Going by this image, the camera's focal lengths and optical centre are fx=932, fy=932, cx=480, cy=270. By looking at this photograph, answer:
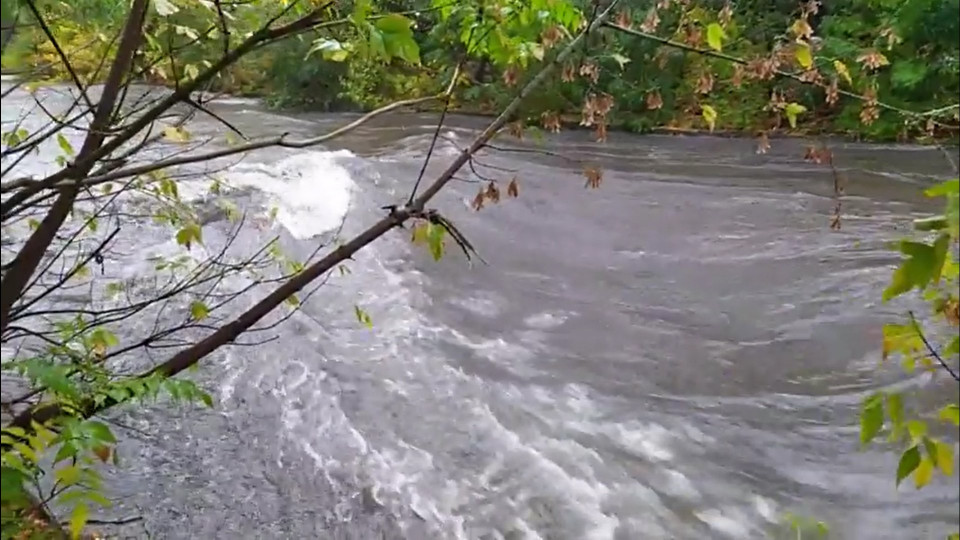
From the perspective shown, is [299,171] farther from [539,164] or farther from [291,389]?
Answer: [291,389]

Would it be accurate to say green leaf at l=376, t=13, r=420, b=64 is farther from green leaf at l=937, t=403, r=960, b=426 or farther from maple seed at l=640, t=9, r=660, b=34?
green leaf at l=937, t=403, r=960, b=426

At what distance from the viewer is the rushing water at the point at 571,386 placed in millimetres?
4234

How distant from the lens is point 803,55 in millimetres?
1739

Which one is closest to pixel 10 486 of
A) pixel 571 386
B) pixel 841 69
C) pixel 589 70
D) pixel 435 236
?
Answer: pixel 435 236

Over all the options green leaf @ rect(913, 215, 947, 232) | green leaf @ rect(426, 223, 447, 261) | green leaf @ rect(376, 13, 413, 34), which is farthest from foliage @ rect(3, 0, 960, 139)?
green leaf @ rect(913, 215, 947, 232)

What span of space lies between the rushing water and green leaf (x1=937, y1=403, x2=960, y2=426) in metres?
0.48

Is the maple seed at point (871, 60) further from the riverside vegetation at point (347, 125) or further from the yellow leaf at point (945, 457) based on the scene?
the yellow leaf at point (945, 457)

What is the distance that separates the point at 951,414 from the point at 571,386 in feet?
14.2

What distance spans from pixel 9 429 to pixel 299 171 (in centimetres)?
936

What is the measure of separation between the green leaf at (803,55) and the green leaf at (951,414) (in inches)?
30.4

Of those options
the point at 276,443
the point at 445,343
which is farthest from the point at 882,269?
the point at 276,443

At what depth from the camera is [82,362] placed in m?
2.16

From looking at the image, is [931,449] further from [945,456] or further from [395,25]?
[395,25]

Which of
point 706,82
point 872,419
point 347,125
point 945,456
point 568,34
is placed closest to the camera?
point 945,456
